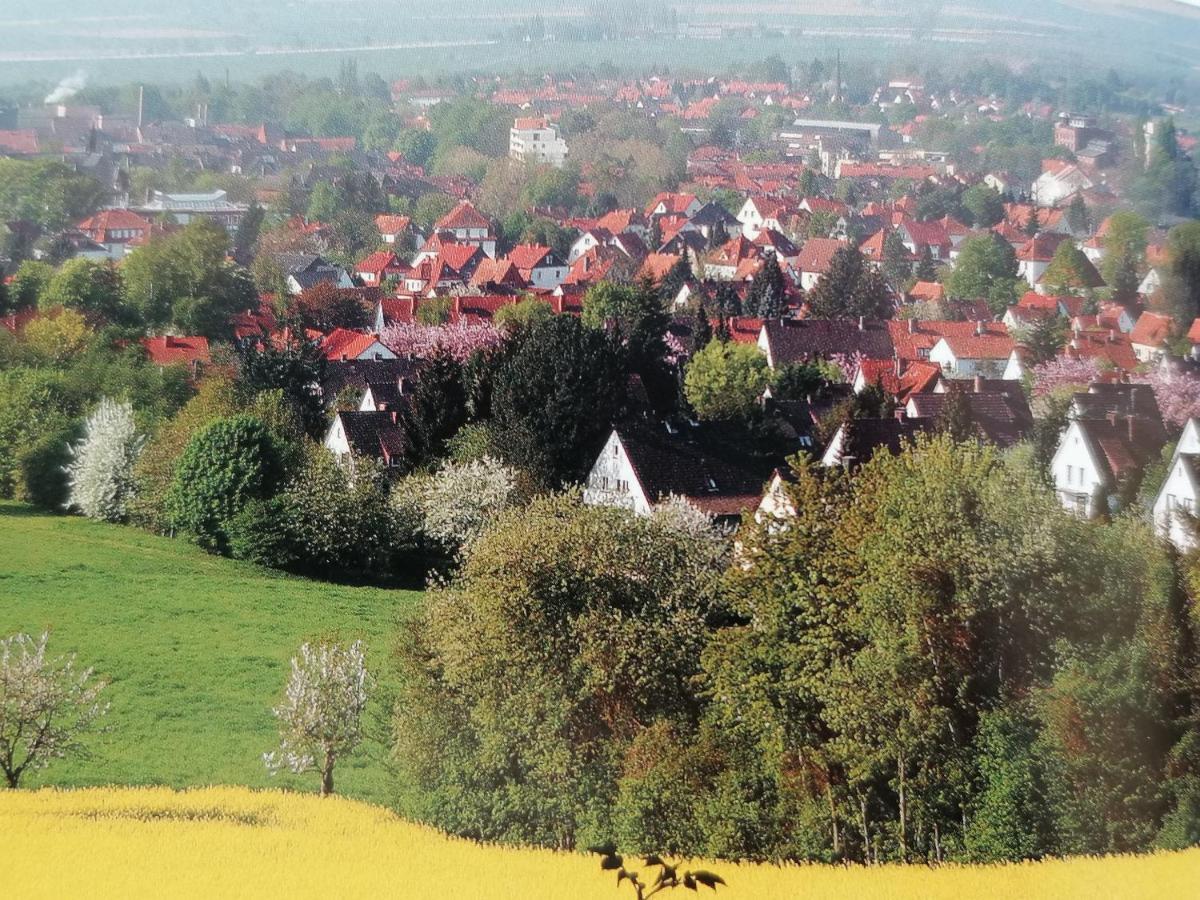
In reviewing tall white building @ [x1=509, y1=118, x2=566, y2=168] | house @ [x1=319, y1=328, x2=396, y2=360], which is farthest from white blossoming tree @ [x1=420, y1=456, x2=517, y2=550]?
tall white building @ [x1=509, y1=118, x2=566, y2=168]

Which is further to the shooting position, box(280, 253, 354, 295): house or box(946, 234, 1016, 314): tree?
box(280, 253, 354, 295): house

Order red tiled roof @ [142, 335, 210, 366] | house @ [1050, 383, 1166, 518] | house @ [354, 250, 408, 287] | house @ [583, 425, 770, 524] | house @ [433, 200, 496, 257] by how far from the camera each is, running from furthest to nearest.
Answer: house @ [433, 200, 496, 257], house @ [354, 250, 408, 287], red tiled roof @ [142, 335, 210, 366], house @ [583, 425, 770, 524], house @ [1050, 383, 1166, 518]

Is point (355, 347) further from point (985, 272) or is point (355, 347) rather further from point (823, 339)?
point (985, 272)

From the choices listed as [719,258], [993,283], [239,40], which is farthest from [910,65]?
[239,40]

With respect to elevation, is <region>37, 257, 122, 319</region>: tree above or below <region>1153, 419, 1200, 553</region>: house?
below

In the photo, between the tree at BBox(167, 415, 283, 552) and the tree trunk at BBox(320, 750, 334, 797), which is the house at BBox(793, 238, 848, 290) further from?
the tree trunk at BBox(320, 750, 334, 797)

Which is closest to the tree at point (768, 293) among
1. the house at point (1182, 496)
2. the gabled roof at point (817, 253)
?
the gabled roof at point (817, 253)

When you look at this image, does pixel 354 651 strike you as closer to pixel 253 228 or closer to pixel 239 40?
pixel 239 40
